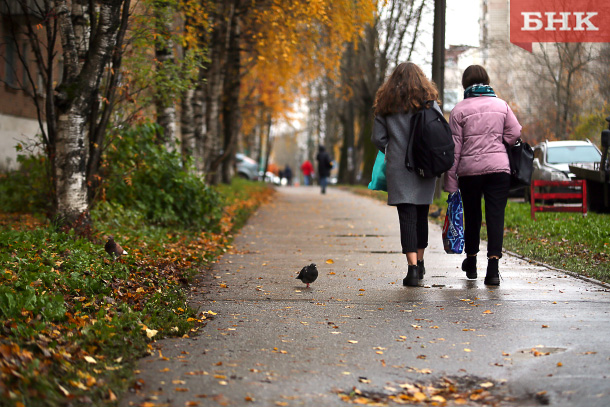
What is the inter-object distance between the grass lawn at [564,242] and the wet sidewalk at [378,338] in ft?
1.63

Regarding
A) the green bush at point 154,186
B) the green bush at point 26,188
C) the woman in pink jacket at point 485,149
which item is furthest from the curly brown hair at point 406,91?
the green bush at point 26,188

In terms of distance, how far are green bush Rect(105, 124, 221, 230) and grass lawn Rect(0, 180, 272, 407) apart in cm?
237

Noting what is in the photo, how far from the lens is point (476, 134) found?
25.2 feet

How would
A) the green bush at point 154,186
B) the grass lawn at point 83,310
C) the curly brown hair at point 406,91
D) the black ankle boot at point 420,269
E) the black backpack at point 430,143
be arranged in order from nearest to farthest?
the grass lawn at point 83,310 → the black backpack at point 430,143 → the curly brown hair at point 406,91 → the black ankle boot at point 420,269 → the green bush at point 154,186

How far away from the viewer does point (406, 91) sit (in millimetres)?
7578

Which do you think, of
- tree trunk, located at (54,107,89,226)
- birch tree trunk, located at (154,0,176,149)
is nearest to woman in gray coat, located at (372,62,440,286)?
tree trunk, located at (54,107,89,226)

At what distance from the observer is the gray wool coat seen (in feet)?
25.1

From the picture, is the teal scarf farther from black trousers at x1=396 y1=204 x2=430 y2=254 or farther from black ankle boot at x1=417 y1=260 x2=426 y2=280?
black ankle boot at x1=417 y1=260 x2=426 y2=280

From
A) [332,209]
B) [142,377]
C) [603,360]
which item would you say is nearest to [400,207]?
[603,360]

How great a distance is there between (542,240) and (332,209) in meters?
9.47

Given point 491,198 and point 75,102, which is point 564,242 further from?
point 75,102

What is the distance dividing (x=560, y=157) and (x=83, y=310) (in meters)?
19.8

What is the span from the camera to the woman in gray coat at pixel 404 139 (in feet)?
24.9

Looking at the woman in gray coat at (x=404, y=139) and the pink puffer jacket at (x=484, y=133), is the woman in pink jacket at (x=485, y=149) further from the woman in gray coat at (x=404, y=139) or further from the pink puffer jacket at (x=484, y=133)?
the woman in gray coat at (x=404, y=139)
